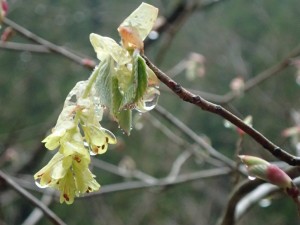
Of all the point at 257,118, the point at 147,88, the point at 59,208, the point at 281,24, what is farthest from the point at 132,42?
the point at 281,24

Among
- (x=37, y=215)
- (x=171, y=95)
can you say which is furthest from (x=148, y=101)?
(x=171, y=95)

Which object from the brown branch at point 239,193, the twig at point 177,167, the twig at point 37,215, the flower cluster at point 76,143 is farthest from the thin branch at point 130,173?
the flower cluster at point 76,143

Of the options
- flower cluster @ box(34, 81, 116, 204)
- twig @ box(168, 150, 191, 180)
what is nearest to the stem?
flower cluster @ box(34, 81, 116, 204)

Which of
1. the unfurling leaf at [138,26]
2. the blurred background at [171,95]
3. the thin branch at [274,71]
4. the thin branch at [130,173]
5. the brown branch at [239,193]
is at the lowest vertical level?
the blurred background at [171,95]

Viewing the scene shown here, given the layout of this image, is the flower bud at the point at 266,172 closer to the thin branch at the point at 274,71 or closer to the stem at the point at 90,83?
the stem at the point at 90,83

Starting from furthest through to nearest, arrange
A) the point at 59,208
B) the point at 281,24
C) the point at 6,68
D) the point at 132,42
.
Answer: the point at 281,24 < the point at 6,68 < the point at 59,208 < the point at 132,42

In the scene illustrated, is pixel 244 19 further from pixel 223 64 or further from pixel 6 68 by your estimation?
pixel 6 68

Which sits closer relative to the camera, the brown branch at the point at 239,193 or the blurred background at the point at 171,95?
the brown branch at the point at 239,193
